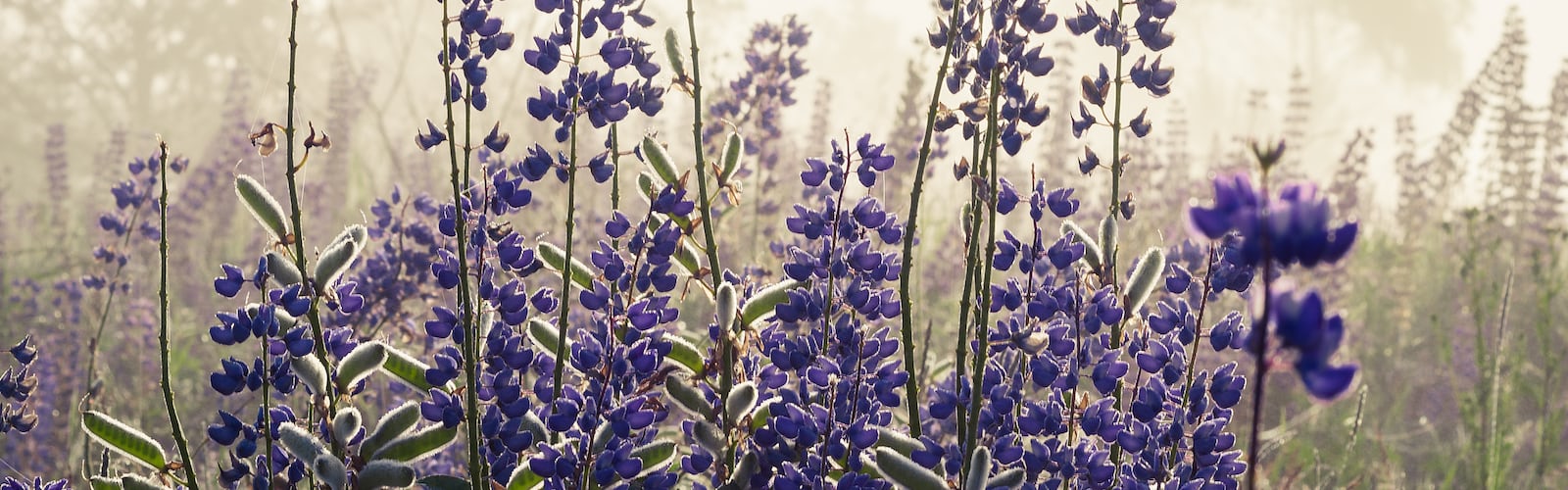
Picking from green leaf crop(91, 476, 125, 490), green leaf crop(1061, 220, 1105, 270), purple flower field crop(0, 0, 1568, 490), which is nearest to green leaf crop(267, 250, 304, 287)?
purple flower field crop(0, 0, 1568, 490)

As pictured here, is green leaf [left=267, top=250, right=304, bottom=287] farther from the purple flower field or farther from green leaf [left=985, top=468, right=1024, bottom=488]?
green leaf [left=985, top=468, right=1024, bottom=488]

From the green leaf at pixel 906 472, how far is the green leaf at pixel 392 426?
577 millimetres

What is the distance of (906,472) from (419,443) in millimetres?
605

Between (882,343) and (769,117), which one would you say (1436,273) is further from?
(882,343)

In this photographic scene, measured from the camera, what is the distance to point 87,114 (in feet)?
82.2

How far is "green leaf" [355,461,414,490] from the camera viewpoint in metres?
1.54

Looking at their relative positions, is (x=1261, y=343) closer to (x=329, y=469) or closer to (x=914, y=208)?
(x=914, y=208)

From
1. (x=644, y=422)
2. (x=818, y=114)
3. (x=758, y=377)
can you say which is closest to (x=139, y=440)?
(x=644, y=422)

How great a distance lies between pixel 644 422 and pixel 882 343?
0.34 metres

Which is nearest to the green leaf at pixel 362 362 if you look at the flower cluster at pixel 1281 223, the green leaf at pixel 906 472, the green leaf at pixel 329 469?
the green leaf at pixel 329 469

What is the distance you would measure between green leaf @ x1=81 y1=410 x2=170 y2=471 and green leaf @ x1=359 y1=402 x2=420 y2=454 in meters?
0.27

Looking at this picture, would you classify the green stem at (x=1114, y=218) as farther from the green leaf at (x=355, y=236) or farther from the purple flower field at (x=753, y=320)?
the green leaf at (x=355, y=236)

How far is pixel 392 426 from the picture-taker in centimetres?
159

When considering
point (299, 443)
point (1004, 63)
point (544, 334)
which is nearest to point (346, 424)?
point (299, 443)
